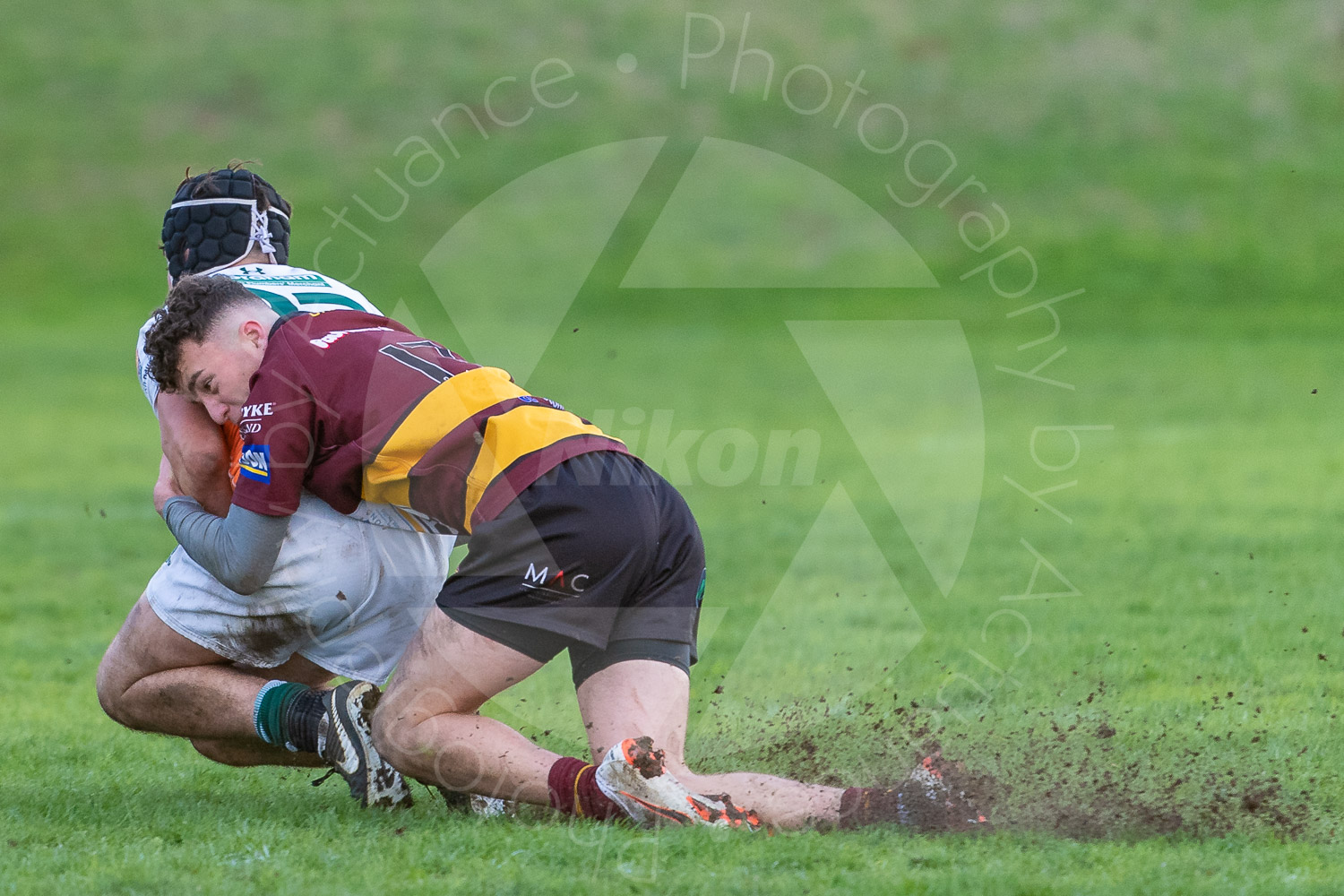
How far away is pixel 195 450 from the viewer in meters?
4.68

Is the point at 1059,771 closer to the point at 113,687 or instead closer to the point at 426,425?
the point at 426,425

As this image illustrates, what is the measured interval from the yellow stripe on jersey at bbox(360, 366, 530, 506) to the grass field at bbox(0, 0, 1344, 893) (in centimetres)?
97

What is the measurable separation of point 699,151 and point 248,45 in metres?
11.5

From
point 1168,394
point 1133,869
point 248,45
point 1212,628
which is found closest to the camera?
point 1133,869

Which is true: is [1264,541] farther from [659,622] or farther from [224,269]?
[224,269]

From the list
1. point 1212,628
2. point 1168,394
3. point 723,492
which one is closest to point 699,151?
point 1168,394

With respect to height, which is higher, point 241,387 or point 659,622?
point 241,387

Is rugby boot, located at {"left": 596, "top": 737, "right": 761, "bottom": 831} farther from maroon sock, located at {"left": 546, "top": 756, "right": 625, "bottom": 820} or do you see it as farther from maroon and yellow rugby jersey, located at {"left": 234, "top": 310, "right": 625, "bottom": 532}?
maroon and yellow rugby jersey, located at {"left": 234, "top": 310, "right": 625, "bottom": 532}

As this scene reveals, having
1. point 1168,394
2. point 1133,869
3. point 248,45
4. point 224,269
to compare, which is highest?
point 248,45

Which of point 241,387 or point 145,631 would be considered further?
point 145,631

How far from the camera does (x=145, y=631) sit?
189 inches

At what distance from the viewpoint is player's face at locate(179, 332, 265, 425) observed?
4410mm

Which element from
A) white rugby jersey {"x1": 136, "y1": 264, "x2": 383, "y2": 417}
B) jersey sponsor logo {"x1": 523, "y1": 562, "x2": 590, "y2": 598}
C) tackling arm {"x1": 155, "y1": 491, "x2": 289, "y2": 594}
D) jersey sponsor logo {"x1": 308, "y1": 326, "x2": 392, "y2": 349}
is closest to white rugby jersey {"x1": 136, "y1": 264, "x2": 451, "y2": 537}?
white rugby jersey {"x1": 136, "y1": 264, "x2": 383, "y2": 417}

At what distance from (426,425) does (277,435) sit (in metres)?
0.41
